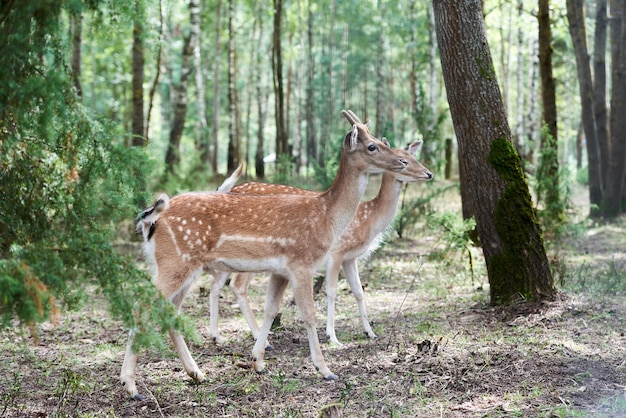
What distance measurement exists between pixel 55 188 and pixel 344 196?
2.91 metres

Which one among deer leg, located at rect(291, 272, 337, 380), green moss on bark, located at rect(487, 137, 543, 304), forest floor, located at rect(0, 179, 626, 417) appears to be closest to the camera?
forest floor, located at rect(0, 179, 626, 417)

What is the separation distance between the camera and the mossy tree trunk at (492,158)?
8008 millimetres

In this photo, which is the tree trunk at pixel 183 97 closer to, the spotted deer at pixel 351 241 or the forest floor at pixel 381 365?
the forest floor at pixel 381 365

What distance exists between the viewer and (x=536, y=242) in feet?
26.5

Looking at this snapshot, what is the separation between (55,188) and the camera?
5.09 meters

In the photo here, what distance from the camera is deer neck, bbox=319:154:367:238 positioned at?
7098mm

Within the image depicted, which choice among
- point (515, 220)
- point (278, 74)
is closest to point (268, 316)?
point (515, 220)

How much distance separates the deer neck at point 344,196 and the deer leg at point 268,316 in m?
0.72

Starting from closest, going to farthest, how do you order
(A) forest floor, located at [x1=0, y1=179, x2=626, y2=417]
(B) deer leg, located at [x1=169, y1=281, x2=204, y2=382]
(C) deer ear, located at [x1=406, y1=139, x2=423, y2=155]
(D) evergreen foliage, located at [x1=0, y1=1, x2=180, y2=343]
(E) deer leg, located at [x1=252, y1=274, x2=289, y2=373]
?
(D) evergreen foliage, located at [x1=0, y1=1, x2=180, y2=343]
(A) forest floor, located at [x1=0, y1=179, x2=626, y2=417]
(B) deer leg, located at [x1=169, y1=281, x2=204, y2=382]
(E) deer leg, located at [x1=252, y1=274, x2=289, y2=373]
(C) deer ear, located at [x1=406, y1=139, x2=423, y2=155]

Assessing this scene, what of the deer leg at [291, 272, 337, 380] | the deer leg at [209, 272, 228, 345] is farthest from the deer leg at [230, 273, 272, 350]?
the deer leg at [291, 272, 337, 380]

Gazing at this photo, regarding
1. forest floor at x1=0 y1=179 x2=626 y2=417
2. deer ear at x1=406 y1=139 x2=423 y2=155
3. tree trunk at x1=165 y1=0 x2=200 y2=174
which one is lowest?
forest floor at x1=0 y1=179 x2=626 y2=417

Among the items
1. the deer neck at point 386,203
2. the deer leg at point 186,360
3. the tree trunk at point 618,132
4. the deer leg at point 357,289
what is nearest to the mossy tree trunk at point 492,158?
the deer neck at point 386,203

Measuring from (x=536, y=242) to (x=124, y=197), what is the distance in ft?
15.3

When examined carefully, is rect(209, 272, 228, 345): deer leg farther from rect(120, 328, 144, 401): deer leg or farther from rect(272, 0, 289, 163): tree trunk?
rect(272, 0, 289, 163): tree trunk
